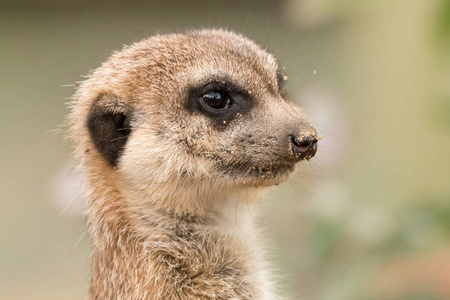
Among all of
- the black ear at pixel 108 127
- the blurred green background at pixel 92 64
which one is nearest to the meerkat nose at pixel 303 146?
the black ear at pixel 108 127

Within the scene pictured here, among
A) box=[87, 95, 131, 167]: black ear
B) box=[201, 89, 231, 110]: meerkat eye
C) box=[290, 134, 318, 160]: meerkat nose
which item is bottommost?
box=[87, 95, 131, 167]: black ear

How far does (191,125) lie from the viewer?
2400 mm

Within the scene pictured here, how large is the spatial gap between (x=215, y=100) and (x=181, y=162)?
31 centimetres

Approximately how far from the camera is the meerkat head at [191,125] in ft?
7.61

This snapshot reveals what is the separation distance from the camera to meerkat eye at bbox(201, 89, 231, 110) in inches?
94.9

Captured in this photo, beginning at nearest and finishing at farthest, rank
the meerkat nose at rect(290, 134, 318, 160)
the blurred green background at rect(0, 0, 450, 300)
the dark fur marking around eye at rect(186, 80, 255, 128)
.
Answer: the meerkat nose at rect(290, 134, 318, 160), the dark fur marking around eye at rect(186, 80, 255, 128), the blurred green background at rect(0, 0, 450, 300)

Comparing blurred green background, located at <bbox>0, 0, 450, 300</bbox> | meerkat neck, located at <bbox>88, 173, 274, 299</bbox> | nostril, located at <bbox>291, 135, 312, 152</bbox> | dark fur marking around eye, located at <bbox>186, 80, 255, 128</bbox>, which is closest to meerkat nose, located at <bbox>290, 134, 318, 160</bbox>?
nostril, located at <bbox>291, 135, 312, 152</bbox>

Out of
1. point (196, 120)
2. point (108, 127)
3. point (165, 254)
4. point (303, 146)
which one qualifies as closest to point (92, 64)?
point (108, 127)

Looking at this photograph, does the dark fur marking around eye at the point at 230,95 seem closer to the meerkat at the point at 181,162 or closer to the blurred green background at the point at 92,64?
the meerkat at the point at 181,162

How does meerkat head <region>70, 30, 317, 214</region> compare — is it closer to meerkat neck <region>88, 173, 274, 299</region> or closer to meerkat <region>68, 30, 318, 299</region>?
meerkat <region>68, 30, 318, 299</region>

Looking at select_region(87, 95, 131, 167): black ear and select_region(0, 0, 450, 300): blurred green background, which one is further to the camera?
select_region(0, 0, 450, 300): blurred green background

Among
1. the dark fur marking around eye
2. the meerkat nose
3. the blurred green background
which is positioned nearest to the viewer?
the meerkat nose

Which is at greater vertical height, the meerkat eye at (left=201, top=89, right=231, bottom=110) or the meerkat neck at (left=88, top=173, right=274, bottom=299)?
the meerkat eye at (left=201, top=89, right=231, bottom=110)

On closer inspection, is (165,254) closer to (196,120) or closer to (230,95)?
(196,120)
